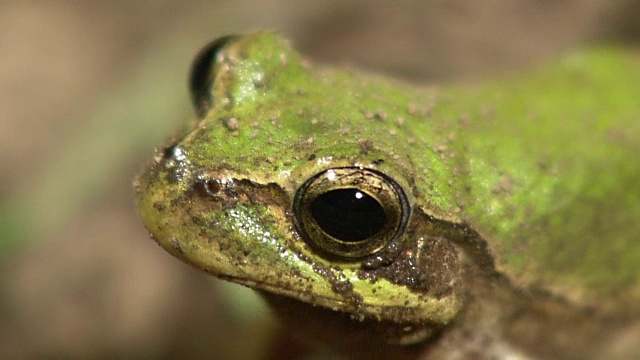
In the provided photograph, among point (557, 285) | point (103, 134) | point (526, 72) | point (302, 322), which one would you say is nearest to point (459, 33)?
point (526, 72)

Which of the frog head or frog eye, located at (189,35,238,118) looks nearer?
the frog head

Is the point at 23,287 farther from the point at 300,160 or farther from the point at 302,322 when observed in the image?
the point at 300,160

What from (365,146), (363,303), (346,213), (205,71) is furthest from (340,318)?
(205,71)

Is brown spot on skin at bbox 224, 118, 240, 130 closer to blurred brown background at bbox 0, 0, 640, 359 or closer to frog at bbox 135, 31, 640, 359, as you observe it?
frog at bbox 135, 31, 640, 359

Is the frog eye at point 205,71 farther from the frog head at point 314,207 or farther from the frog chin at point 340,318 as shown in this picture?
the frog chin at point 340,318

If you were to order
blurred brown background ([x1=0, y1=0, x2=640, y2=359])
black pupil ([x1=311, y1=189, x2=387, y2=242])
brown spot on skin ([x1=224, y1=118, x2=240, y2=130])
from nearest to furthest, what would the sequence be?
black pupil ([x1=311, y1=189, x2=387, y2=242]), brown spot on skin ([x1=224, y1=118, x2=240, y2=130]), blurred brown background ([x1=0, y1=0, x2=640, y2=359])

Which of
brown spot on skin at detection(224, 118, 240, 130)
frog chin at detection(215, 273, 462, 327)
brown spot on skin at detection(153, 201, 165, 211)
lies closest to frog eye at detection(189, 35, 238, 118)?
brown spot on skin at detection(224, 118, 240, 130)

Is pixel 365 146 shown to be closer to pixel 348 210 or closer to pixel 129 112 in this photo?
pixel 348 210
